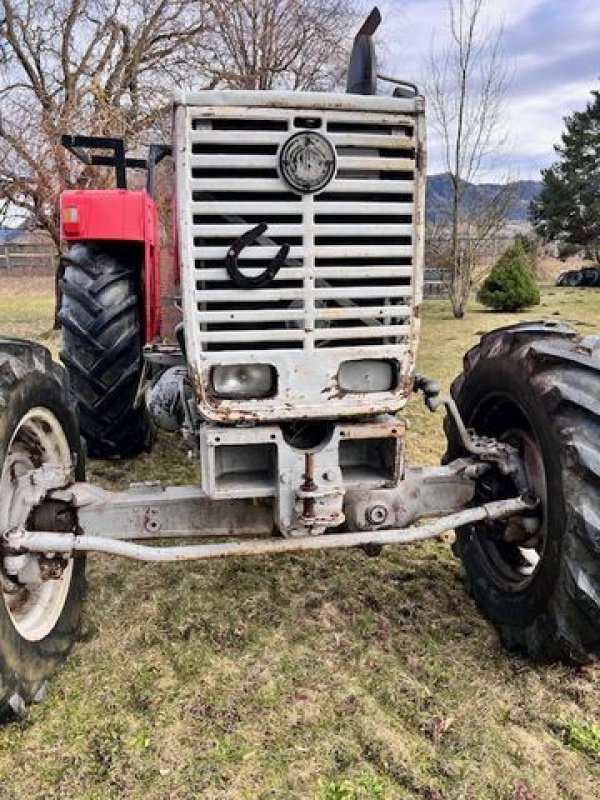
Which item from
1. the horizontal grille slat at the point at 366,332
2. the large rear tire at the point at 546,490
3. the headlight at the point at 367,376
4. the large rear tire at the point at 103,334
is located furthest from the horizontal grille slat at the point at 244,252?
the large rear tire at the point at 103,334

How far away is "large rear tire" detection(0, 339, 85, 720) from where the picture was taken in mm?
2434

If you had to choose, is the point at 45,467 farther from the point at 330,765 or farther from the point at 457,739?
the point at 457,739

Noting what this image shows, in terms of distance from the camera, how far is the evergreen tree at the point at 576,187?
3381 cm

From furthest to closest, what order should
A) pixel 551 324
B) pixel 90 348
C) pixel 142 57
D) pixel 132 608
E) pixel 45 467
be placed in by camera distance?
pixel 142 57, pixel 90 348, pixel 132 608, pixel 551 324, pixel 45 467

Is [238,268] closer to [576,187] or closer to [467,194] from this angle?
[467,194]

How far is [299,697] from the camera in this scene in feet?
8.66

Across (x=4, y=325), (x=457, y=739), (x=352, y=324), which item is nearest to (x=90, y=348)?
(x=352, y=324)

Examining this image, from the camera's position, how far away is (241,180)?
7.70 feet

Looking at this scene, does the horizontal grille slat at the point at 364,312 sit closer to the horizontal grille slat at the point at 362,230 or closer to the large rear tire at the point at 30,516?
the horizontal grille slat at the point at 362,230

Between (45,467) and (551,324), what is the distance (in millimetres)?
2045

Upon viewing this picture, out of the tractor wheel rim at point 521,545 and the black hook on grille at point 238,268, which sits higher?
the black hook on grille at point 238,268

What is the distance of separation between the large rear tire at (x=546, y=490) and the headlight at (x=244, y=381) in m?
0.98

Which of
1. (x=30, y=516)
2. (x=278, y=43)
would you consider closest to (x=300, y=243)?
(x=30, y=516)

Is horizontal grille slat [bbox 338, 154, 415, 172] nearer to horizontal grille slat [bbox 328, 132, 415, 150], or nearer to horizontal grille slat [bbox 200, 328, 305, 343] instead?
horizontal grille slat [bbox 328, 132, 415, 150]
